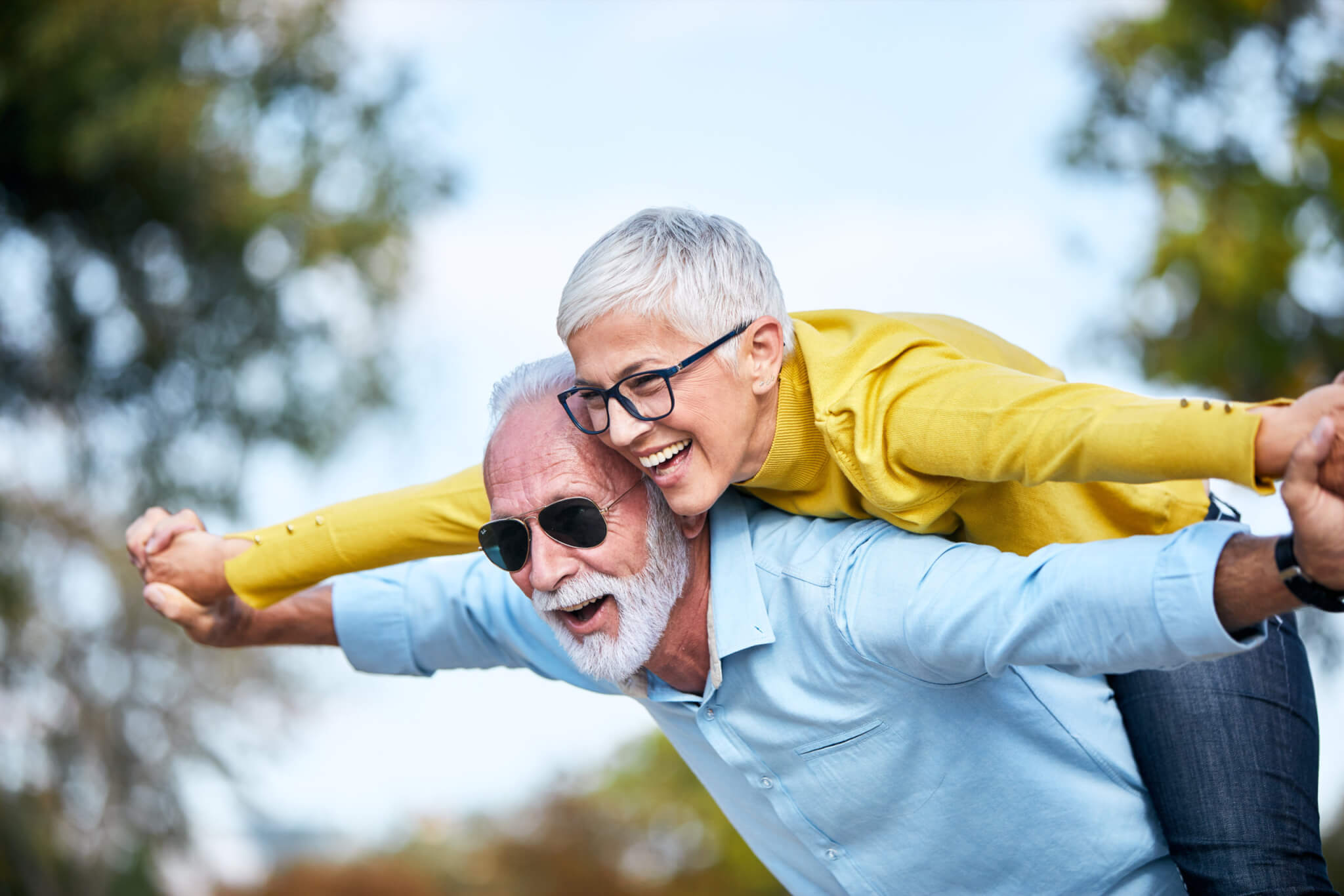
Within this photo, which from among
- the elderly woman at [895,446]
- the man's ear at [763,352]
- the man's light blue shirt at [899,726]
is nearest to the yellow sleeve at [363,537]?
the elderly woman at [895,446]

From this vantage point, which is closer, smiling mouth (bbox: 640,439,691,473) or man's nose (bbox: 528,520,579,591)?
smiling mouth (bbox: 640,439,691,473)

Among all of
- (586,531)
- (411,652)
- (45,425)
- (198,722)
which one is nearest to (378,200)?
(45,425)

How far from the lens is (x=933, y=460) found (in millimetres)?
2373

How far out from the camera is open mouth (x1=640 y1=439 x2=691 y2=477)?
2.70 meters

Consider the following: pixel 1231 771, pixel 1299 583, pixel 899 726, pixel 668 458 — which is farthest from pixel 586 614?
pixel 1299 583

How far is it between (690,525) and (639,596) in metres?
0.23

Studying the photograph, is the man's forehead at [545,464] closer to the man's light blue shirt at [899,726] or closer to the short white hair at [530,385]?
the short white hair at [530,385]

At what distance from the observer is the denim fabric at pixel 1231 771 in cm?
278

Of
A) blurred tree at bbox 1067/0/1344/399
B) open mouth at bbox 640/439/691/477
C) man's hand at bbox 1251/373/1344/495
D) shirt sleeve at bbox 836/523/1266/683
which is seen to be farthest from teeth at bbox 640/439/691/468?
blurred tree at bbox 1067/0/1344/399

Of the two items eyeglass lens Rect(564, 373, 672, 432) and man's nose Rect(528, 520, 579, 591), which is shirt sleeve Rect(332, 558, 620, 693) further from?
eyeglass lens Rect(564, 373, 672, 432)

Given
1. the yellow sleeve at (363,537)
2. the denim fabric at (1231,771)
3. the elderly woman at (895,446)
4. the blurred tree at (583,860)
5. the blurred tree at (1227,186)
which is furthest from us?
the blurred tree at (583,860)

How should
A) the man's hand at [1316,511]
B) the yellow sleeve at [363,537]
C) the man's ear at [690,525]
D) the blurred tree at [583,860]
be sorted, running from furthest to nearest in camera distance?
the blurred tree at [583,860]
the yellow sleeve at [363,537]
the man's ear at [690,525]
the man's hand at [1316,511]

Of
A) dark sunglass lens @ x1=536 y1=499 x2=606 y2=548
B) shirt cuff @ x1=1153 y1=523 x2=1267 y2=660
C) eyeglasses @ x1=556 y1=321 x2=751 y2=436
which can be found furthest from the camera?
dark sunglass lens @ x1=536 y1=499 x2=606 y2=548

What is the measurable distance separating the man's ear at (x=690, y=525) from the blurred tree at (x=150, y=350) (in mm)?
10628
